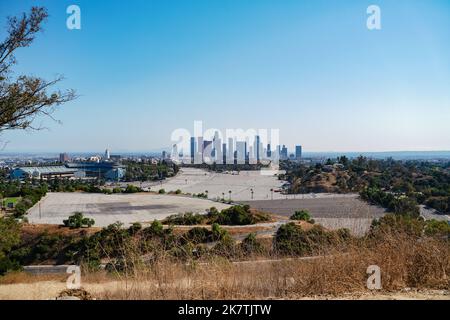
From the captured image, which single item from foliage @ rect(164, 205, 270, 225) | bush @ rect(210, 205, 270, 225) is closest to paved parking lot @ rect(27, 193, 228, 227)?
foliage @ rect(164, 205, 270, 225)

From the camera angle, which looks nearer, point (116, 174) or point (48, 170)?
point (116, 174)

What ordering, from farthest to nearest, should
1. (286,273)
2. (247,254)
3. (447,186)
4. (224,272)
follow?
1. (447,186)
2. (247,254)
3. (286,273)
4. (224,272)

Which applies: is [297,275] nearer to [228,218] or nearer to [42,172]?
[228,218]

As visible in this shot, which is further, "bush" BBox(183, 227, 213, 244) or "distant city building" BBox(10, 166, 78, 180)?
"distant city building" BBox(10, 166, 78, 180)

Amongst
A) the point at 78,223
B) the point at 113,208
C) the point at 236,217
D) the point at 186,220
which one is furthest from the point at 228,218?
the point at 113,208

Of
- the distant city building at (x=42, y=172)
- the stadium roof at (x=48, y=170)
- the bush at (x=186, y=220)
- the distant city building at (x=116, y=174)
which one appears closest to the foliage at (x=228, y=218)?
the bush at (x=186, y=220)

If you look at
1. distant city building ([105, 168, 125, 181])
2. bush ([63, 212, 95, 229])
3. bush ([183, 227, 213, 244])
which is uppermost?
bush ([183, 227, 213, 244])

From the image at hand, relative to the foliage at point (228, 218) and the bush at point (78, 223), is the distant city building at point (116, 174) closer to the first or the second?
the foliage at point (228, 218)

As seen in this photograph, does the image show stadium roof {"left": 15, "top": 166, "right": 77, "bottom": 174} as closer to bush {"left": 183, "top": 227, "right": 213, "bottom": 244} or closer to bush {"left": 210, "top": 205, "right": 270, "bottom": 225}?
bush {"left": 210, "top": 205, "right": 270, "bottom": 225}
